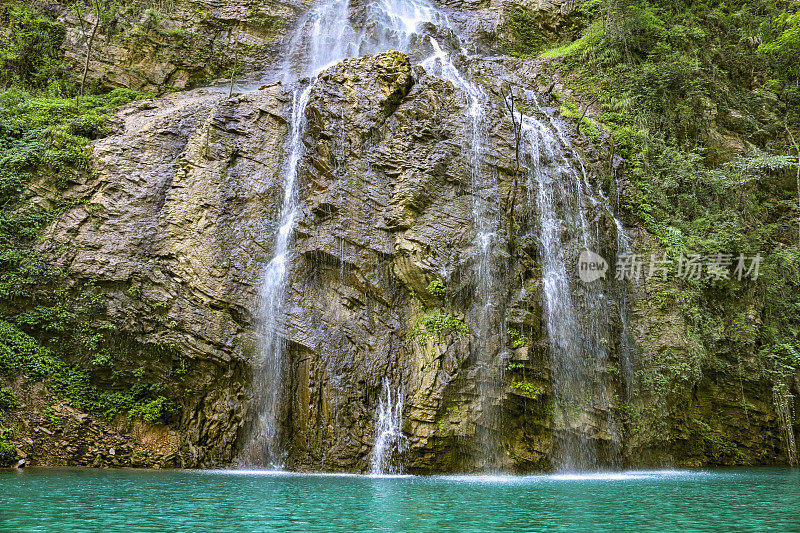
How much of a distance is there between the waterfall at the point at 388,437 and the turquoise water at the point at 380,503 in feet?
3.31

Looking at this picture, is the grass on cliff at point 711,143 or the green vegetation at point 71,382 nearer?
the green vegetation at point 71,382

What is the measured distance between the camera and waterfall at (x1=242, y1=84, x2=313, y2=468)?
477 inches

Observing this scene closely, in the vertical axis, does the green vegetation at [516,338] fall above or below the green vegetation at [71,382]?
above

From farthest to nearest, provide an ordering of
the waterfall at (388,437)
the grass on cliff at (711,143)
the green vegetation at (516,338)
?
the grass on cliff at (711,143)
the green vegetation at (516,338)
the waterfall at (388,437)

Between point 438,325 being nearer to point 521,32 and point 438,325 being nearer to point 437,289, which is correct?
point 437,289

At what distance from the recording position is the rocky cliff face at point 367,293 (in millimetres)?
11820

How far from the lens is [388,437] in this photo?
1155 centimetres

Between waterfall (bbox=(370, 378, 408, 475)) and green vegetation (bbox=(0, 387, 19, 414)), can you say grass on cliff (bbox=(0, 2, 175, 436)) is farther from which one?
waterfall (bbox=(370, 378, 408, 475))

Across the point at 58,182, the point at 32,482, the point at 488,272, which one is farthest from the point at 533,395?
the point at 58,182

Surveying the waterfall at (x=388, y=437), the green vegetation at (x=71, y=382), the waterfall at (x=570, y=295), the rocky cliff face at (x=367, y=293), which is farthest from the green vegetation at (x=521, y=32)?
the green vegetation at (x=71, y=382)

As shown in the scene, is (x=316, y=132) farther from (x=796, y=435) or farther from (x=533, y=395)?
(x=796, y=435)

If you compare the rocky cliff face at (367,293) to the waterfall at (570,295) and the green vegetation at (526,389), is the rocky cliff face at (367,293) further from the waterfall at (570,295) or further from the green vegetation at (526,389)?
the waterfall at (570,295)

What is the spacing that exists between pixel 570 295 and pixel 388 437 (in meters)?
5.73

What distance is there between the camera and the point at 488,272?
12844 mm
